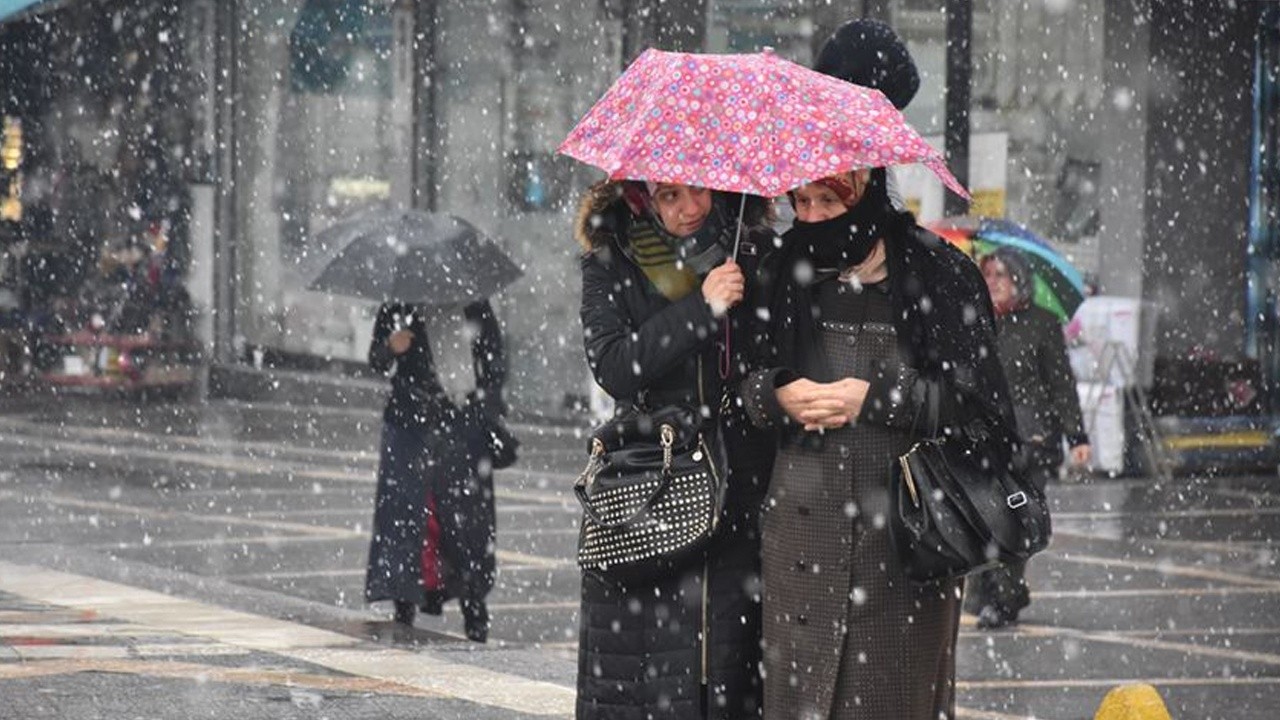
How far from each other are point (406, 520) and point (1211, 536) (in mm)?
5746

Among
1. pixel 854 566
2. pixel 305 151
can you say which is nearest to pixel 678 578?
pixel 854 566

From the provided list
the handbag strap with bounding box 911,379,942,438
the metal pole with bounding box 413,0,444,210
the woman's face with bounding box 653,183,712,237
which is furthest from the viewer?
the metal pole with bounding box 413,0,444,210

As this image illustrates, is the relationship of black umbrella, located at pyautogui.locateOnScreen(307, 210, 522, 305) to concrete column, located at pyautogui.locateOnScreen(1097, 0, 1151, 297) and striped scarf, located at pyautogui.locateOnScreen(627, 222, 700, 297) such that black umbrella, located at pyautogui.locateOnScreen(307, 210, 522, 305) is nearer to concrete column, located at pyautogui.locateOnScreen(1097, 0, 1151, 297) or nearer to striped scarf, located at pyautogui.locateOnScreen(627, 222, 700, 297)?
striped scarf, located at pyautogui.locateOnScreen(627, 222, 700, 297)

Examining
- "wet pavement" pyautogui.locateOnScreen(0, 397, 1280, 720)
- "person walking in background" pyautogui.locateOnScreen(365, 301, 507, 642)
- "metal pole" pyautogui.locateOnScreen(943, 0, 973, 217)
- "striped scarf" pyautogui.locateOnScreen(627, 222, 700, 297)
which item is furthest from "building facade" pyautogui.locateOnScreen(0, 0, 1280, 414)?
"striped scarf" pyautogui.locateOnScreen(627, 222, 700, 297)

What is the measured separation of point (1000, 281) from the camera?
425 inches

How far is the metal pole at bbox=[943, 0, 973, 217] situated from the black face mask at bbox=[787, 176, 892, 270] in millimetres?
13165

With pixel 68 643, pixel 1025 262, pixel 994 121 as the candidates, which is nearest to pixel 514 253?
pixel 994 121

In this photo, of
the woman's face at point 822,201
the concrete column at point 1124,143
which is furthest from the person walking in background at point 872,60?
the concrete column at point 1124,143

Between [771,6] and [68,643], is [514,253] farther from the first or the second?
[68,643]

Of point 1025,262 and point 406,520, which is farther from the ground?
→ point 1025,262

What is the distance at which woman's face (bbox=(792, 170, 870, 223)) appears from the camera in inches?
210

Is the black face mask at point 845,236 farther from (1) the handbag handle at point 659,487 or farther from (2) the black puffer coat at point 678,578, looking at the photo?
(1) the handbag handle at point 659,487

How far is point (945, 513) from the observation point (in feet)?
16.8

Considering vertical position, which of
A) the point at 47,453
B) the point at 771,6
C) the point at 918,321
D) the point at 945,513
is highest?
the point at 771,6
